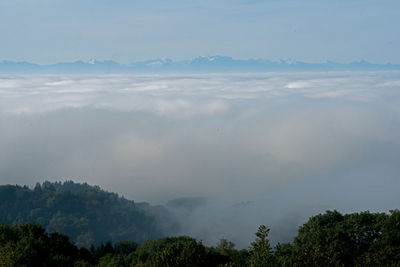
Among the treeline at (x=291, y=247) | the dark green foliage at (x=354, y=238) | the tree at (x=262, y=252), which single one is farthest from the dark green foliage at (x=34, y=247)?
the dark green foliage at (x=354, y=238)

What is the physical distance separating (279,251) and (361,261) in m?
8.95

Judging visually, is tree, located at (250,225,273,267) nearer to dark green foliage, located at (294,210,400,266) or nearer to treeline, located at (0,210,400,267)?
treeline, located at (0,210,400,267)

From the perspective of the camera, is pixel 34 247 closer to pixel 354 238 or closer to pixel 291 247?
pixel 291 247

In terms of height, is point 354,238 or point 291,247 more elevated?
point 354,238

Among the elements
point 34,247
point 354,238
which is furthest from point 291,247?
point 34,247

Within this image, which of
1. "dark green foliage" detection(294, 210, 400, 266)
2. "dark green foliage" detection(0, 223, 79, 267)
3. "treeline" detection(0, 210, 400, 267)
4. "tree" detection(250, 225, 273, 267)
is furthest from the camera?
"dark green foliage" detection(0, 223, 79, 267)

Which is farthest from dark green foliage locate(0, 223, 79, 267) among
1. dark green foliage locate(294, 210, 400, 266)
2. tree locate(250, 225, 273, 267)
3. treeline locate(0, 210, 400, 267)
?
dark green foliage locate(294, 210, 400, 266)

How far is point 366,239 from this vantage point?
149 ft

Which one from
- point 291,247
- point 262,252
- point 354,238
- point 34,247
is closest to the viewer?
point 262,252

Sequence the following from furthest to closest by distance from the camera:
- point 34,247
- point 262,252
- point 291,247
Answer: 1. point 34,247
2. point 291,247
3. point 262,252

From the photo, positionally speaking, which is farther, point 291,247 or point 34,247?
point 34,247

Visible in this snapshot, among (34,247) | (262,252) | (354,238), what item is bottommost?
(34,247)

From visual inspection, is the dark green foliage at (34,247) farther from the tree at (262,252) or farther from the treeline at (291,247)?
the tree at (262,252)

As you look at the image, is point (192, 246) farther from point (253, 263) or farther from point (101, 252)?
point (101, 252)
